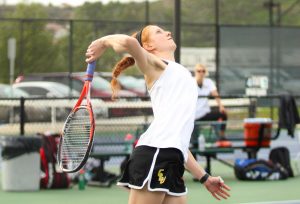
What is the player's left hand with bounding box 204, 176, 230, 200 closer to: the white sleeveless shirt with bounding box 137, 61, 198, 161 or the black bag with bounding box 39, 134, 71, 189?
the white sleeveless shirt with bounding box 137, 61, 198, 161

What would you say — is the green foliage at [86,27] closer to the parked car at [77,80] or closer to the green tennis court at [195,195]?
the parked car at [77,80]

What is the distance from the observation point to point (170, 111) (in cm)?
526

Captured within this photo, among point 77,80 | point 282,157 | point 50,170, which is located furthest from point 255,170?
point 77,80

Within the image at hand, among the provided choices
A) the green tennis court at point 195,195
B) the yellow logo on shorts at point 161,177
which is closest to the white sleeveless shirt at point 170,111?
the yellow logo on shorts at point 161,177

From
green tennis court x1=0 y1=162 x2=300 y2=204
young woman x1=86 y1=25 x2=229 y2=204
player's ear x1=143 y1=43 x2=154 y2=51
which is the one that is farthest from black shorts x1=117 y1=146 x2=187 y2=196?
green tennis court x1=0 y1=162 x2=300 y2=204

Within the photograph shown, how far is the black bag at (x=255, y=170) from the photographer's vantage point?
1221cm

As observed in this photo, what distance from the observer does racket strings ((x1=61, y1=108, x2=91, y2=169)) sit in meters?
5.61

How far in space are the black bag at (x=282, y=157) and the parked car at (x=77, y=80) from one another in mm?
8109

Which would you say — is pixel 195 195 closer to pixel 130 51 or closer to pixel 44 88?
pixel 130 51

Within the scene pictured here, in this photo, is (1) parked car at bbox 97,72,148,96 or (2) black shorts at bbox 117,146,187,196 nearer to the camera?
(2) black shorts at bbox 117,146,187,196

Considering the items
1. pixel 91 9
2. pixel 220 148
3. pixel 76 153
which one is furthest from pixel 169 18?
pixel 76 153

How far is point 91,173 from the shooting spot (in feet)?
38.5

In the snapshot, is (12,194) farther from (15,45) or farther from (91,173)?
(15,45)

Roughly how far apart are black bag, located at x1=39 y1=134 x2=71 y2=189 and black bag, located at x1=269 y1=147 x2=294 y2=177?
3002 mm
